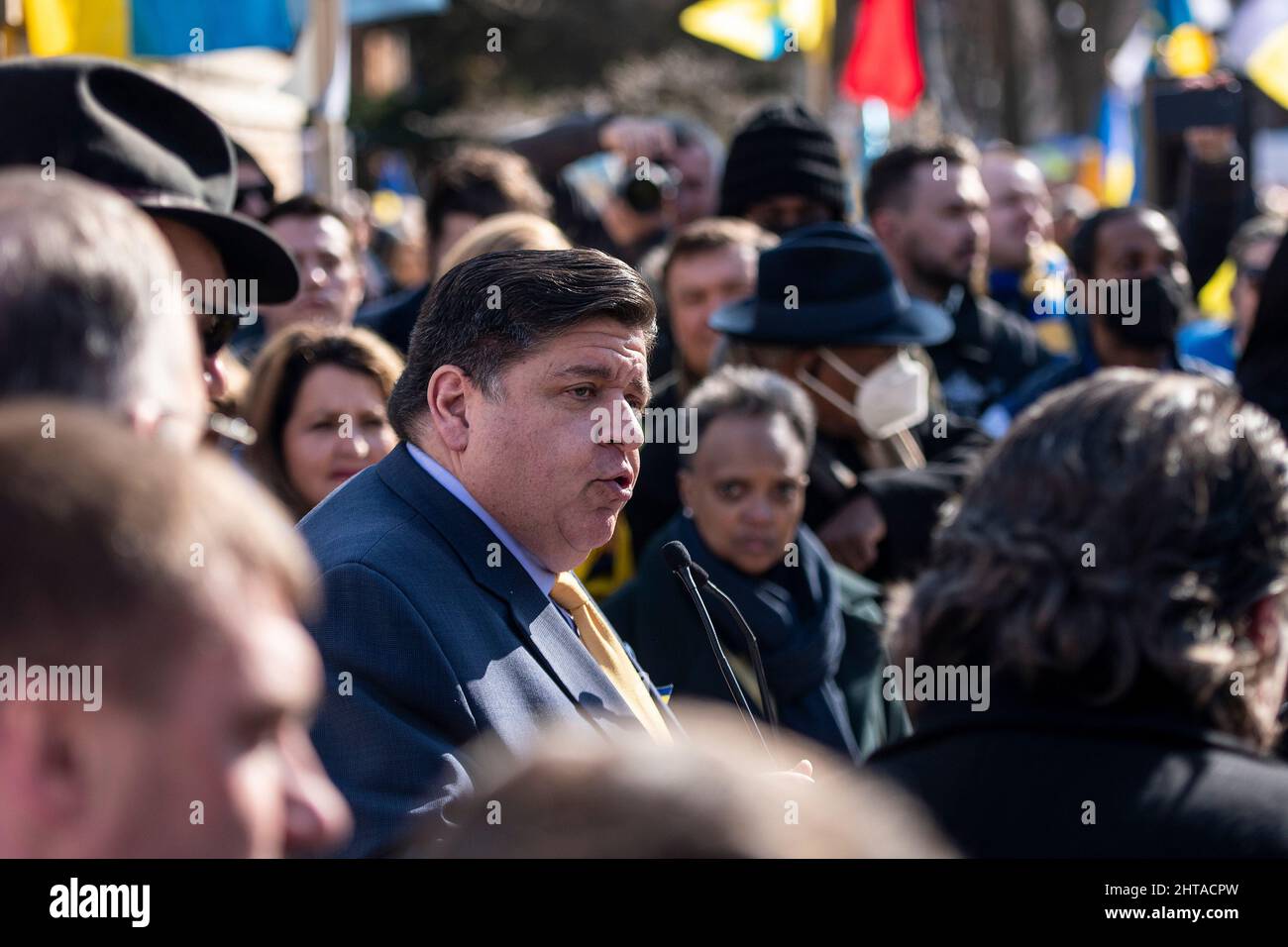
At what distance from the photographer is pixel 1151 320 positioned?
545 centimetres

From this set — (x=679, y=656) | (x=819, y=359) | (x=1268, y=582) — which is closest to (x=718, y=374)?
(x=819, y=359)

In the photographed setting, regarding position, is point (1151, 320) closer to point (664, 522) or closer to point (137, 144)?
point (664, 522)

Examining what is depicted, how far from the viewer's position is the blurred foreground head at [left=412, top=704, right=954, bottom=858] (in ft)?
3.36

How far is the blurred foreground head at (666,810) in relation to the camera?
3.36 feet

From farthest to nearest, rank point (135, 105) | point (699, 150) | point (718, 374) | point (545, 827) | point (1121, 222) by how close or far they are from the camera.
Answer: point (699, 150) → point (1121, 222) → point (718, 374) → point (135, 105) → point (545, 827)

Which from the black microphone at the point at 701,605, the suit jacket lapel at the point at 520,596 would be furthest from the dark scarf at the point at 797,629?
the suit jacket lapel at the point at 520,596

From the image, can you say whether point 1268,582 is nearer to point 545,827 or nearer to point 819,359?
point 545,827

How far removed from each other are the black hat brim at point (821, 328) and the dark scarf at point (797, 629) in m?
0.75

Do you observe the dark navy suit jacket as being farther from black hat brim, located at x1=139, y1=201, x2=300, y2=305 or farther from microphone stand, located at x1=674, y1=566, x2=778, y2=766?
black hat brim, located at x1=139, y1=201, x2=300, y2=305

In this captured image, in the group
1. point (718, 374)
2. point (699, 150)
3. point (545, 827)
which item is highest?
point (699, 150)

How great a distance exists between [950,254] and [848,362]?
126cm

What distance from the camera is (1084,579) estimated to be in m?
1.89

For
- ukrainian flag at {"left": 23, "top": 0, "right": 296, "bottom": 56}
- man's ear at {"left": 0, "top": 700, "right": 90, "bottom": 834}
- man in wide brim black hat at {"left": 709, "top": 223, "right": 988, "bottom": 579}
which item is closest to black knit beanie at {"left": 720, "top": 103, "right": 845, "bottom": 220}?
man in wide brim black hat at {"left": 709, "top": 223, "right": 988, "bottom": 579}

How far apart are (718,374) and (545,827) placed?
3547 mm
